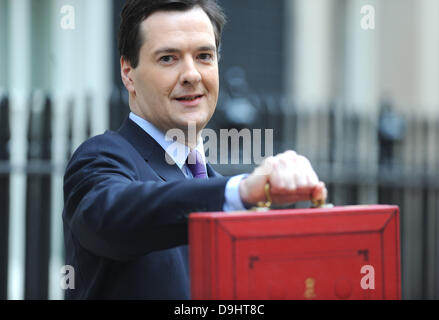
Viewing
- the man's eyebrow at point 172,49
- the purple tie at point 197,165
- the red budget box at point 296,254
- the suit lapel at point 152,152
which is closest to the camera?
the red budget box at point 296,254

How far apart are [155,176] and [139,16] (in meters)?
0.47

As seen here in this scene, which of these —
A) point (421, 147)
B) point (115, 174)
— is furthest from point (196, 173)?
point (421, 147)

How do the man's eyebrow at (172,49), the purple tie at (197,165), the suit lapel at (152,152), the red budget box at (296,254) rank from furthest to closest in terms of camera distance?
the purple tie at (197,165)
the suit lapel at (152,152)
the man's eyebrow at (172,49)
the red budget box at (296,254)

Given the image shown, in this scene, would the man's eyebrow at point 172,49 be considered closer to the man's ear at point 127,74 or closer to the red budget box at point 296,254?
the man's ear at point 127,74

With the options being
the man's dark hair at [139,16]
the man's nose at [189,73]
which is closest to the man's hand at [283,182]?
the man's nose at [189,73]

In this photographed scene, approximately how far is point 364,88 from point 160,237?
9.97 metres

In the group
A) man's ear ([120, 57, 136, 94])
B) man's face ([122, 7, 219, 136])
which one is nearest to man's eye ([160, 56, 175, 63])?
man's face ([122, 7, 219, 136])

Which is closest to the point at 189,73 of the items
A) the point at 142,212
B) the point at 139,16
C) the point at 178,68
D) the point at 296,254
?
the point at 178,68

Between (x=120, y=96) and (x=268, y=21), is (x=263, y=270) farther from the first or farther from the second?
(x=268, y=21)

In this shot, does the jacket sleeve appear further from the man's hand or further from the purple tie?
the purple tie

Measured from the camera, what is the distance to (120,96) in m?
6.21

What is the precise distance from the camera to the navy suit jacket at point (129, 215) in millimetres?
1733

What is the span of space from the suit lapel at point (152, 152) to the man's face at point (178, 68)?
0.23 ft

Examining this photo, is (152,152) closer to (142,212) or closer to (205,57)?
(205,57)
